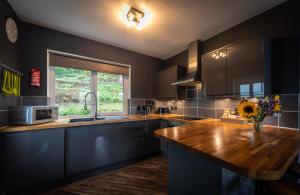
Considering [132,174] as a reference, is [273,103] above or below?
above

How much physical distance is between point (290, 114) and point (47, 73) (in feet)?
11.1

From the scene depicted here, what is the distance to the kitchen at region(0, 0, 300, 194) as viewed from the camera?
3.73 ft

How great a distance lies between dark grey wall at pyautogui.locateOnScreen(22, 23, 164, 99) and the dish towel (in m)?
0.18

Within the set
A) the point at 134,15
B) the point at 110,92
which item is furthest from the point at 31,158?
the point at 134,15

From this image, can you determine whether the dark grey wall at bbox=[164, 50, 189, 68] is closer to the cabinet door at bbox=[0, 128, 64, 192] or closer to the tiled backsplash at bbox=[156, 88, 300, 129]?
the tiled backsplash at bbox=[156, 88, 300, 129]

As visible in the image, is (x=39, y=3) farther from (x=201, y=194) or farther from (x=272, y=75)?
(x=272, y=75)

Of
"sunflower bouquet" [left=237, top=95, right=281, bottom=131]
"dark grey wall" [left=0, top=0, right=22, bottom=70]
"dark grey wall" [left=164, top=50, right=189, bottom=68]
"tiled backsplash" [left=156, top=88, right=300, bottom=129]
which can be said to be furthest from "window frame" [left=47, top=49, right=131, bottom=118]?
"sunflower bouquet" [left=237, top=95, right=281, bottom=131]

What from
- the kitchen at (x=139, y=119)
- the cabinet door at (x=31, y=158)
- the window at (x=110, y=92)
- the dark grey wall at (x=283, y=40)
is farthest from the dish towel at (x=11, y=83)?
A: the dark grey wall at (x=283, y=40)

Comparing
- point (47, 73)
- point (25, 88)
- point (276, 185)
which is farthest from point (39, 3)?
point (276, 185)

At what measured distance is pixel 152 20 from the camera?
1980 millimetres

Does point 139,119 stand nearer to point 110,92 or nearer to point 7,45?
point 110,92

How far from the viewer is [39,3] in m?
1.70

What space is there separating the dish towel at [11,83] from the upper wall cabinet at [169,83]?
8.20 feet

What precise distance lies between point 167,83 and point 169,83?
2.9 inches
